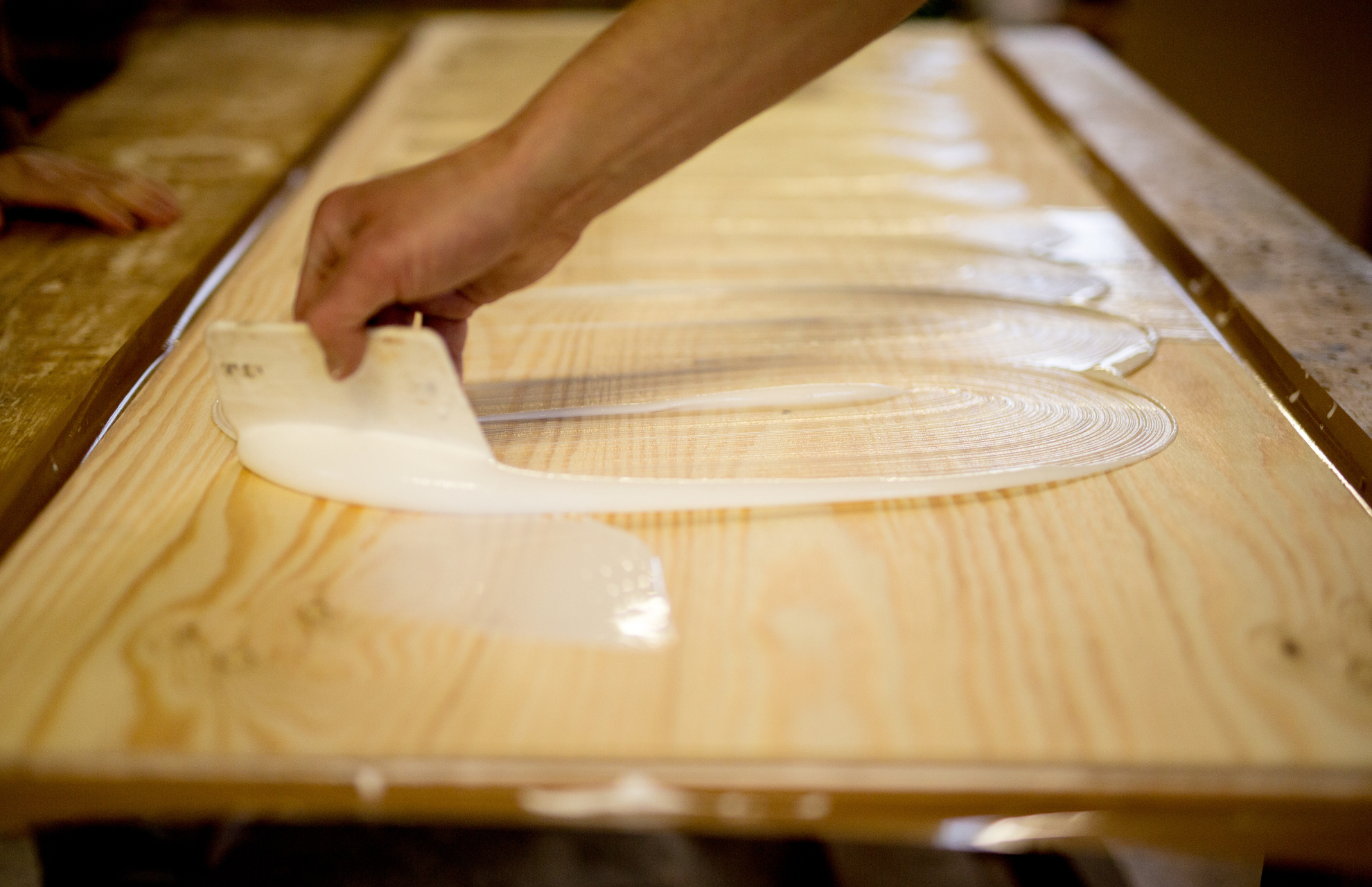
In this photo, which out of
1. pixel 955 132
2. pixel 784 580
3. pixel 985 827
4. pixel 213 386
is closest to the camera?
pixel 985 827

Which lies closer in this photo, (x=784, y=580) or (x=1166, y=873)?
(x=784, y=580)

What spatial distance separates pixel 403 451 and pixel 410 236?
0.59 feet

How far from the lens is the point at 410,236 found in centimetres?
76

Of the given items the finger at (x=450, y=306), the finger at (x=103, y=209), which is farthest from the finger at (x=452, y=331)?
the finger at (x=103, y=209)

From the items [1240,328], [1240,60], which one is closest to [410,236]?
[1240,328]

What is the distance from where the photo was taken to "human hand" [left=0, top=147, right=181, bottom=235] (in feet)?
4.39

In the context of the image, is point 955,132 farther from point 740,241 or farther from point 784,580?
point 784,580

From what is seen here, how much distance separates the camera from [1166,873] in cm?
132

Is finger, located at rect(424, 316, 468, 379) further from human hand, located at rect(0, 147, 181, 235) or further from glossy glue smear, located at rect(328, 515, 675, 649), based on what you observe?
human hand, located at rect(0, 147, 181, 235)

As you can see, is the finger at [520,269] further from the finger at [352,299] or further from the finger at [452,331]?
the finger at [352,299]

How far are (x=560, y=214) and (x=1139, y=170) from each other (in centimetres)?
118

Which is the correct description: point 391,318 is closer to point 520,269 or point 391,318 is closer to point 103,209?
point 520,269

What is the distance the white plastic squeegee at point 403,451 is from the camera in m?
0.80

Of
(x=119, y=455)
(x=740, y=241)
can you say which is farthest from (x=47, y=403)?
(x=740, y=241)
